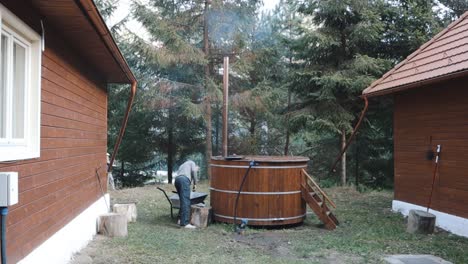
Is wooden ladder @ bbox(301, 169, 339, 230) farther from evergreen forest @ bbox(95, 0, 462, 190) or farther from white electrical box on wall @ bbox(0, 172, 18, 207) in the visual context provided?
white electrical box on wall @ bbox(0, 172, 18, 207)

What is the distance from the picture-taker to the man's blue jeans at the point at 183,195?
8.38m

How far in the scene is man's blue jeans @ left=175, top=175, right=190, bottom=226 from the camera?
8375 millimetres

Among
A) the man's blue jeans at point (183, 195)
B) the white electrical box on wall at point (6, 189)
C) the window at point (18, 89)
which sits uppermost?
the window at point (18, 89)

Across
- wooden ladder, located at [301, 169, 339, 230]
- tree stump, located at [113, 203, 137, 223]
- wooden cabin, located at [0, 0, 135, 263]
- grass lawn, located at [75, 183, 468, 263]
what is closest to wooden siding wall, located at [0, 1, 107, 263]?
wooden cabin, located at [0, 0, 135, 263]

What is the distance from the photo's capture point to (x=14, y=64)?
159 inches

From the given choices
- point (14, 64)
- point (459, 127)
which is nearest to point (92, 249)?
point (14, 64)

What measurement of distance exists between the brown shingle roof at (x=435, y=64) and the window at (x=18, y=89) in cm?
596

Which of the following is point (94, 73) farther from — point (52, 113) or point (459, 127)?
point (459, 127)

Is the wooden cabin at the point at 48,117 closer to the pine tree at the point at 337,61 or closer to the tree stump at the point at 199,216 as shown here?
the tree stump at the point at 199,216

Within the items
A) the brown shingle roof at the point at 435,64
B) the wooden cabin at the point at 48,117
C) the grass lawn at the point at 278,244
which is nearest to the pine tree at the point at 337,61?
the brown shingle roof at the point at 435,64

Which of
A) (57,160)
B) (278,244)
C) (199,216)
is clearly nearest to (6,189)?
(57,160)

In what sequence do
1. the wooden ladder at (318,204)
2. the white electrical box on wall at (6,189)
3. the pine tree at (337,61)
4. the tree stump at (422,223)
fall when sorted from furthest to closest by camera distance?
1. the pine tree at (337,61)
2. the wooden ladder at (318,204)
3. the tree stump at (422,223)
4. the white electrical box on wall at (6,189)

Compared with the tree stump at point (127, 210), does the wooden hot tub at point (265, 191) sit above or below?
above

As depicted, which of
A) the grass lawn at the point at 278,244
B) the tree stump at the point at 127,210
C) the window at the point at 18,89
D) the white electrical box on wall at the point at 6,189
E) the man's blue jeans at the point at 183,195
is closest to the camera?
the white electrical box on wall at the point at 6,189
